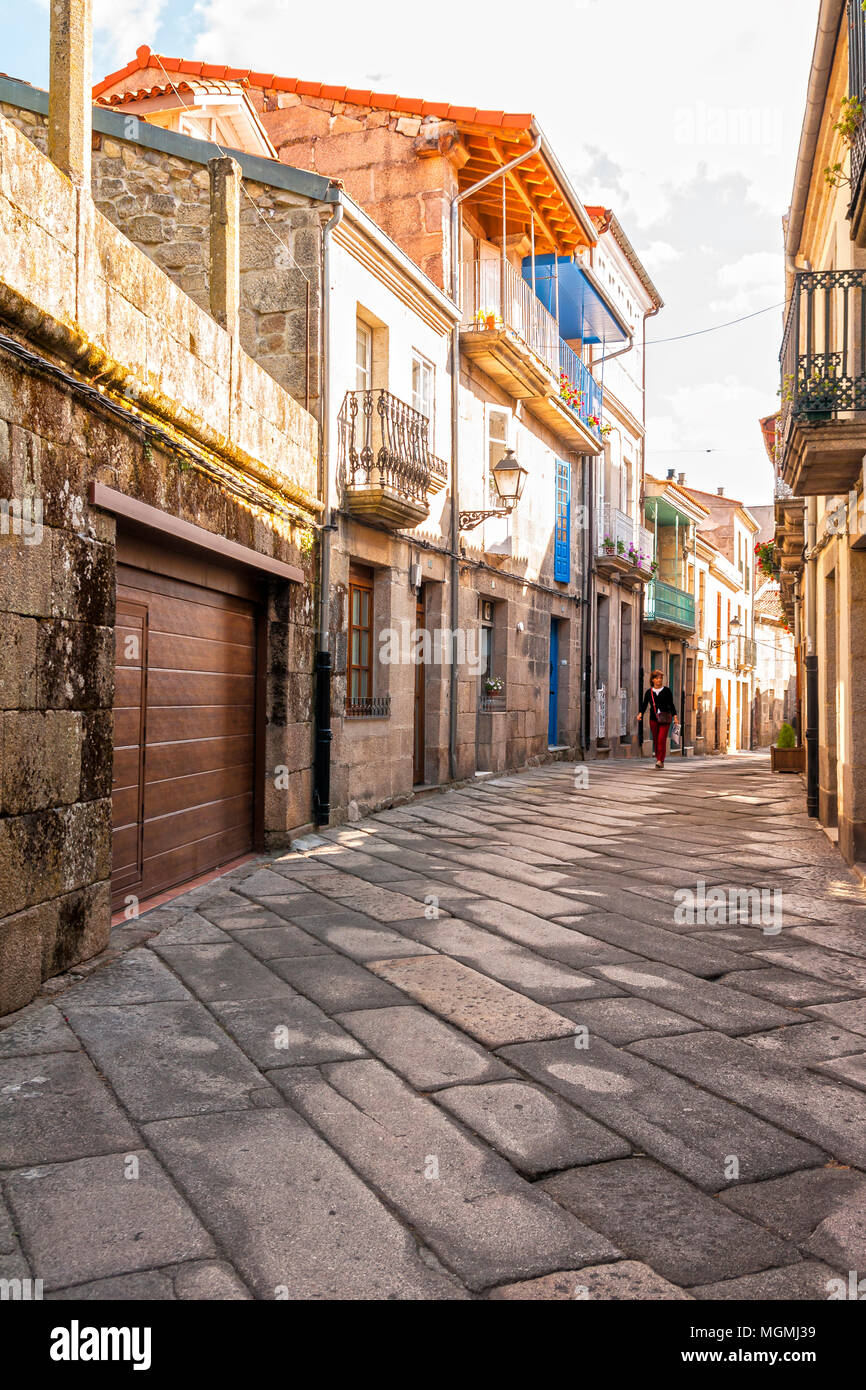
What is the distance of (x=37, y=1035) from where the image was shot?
387 cm

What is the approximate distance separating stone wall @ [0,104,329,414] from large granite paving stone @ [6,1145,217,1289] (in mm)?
7284

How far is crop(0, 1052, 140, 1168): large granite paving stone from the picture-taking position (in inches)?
118

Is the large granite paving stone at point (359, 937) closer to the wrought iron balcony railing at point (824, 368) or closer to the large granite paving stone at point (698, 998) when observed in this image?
the large granite paving stone at point (698, 998)

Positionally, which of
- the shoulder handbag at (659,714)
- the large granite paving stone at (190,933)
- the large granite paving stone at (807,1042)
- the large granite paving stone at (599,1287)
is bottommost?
the large granite paving stone at (599,1287)

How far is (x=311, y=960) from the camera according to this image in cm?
496

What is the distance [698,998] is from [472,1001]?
96 centimetres

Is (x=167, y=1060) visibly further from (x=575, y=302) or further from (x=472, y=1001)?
(x=575, y=302)

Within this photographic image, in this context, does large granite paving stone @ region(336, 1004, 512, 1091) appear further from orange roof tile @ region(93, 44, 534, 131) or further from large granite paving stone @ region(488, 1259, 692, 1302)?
orange roof tile @ region(93, 44, 534, 131)

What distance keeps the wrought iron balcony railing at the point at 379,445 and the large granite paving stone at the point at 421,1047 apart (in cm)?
610

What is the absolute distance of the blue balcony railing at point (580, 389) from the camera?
644 inches

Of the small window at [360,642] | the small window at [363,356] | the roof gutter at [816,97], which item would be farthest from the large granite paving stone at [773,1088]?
the small window at [363,356]

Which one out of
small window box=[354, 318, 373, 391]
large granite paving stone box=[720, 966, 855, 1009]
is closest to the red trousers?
small window box=[354, 318, 373, 391]

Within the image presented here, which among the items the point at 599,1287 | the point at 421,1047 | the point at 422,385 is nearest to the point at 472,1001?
the point at 421,1047

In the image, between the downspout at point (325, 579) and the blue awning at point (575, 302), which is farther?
the blue awning at point (575, 302)
